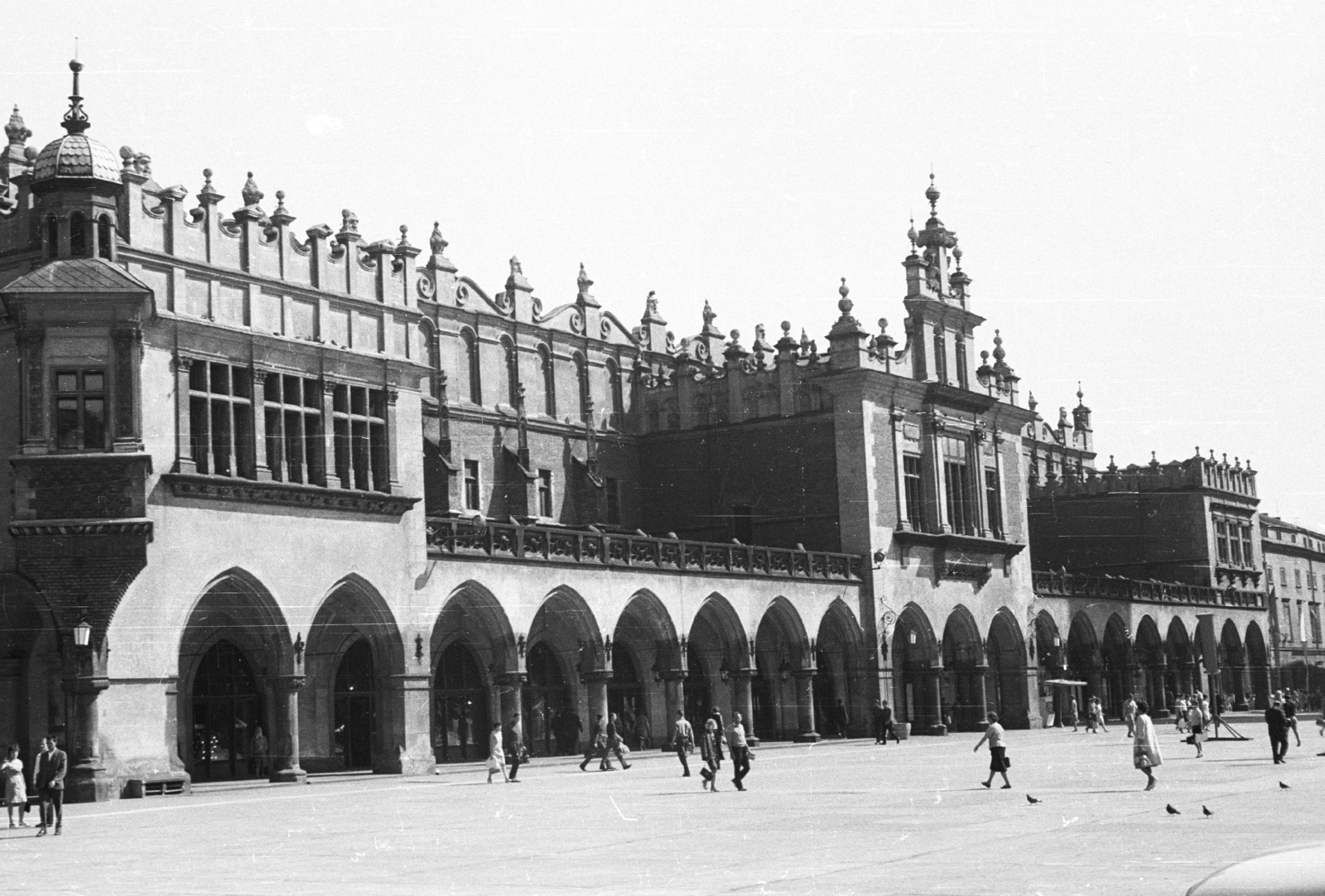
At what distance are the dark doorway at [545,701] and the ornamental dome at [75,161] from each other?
20.2m

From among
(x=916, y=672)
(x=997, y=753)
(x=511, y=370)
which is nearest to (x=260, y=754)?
(x=511, y=370)

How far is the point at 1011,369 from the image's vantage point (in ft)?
252

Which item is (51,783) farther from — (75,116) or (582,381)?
(582,381)

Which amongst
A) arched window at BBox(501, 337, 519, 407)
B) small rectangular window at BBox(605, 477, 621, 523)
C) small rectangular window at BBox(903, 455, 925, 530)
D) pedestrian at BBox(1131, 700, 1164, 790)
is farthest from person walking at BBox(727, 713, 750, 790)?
small rectangular window at BBox(903, 455, 925, 530)

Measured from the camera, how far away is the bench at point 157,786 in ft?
124

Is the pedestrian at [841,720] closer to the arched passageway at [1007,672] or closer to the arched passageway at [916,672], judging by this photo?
the arched passageway at [916,672]

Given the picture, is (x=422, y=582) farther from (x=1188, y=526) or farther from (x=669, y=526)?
(x=1188, y=526)

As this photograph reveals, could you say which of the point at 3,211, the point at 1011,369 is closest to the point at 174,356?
the point at 3,211

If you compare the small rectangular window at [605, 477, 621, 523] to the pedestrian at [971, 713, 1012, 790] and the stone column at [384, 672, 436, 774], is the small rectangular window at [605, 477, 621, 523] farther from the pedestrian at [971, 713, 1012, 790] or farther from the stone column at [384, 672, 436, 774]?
the pedestrian at [971, 713, 1012, 790]

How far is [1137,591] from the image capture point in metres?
82.5

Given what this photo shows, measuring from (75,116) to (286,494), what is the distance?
981cm

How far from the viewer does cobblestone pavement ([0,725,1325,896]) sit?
60.0 ft

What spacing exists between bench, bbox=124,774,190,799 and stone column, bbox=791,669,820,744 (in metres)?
25.4

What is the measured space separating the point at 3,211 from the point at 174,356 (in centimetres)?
507
